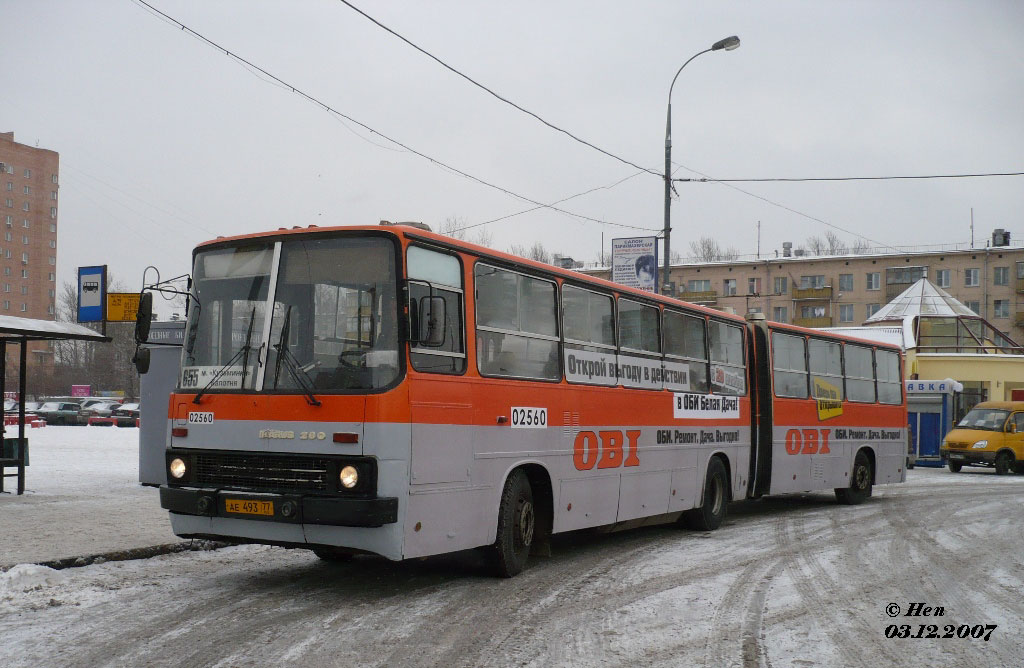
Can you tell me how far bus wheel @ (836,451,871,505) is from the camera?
718 inches

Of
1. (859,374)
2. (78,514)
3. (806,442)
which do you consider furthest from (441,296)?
(859,374)

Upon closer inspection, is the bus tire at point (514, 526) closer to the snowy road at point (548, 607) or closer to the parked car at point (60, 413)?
the snowy road at point (548, 607)

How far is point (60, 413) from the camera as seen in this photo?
58.0m

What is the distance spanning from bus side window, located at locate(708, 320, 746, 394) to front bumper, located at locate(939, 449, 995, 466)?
17.1 metres

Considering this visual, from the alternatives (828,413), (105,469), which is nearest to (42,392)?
(105,469)

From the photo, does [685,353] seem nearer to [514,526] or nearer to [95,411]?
[514,526]

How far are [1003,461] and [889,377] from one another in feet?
38.1

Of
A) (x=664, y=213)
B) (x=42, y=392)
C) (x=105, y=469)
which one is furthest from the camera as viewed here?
(x=42, y=392)

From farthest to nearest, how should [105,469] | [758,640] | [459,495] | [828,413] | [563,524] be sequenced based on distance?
[105,469]
[828,413]
[563,524]
[459,495]
[758,640]

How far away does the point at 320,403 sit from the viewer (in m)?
7.95

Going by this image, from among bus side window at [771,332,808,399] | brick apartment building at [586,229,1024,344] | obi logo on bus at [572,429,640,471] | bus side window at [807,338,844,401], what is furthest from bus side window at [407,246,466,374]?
brick apartment building at [586,229,1024,344]

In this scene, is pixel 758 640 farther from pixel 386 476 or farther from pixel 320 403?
pixel 320 403

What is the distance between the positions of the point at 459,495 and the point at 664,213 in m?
17.1

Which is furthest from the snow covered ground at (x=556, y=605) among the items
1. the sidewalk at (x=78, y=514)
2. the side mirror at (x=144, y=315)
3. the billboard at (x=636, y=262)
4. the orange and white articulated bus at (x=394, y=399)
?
the billboard at (x=636, y=262)
